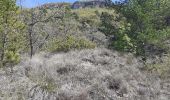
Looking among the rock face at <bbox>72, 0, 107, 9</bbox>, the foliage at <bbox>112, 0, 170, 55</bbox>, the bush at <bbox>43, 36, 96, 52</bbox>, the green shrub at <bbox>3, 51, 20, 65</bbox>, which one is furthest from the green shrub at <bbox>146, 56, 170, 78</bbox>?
the rock face at <bbox>72, 0, 107, 9</bbox>

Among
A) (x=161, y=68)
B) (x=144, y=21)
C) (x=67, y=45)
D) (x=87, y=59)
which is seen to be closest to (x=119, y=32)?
(x=144, y=21)

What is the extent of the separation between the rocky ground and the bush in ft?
13.1

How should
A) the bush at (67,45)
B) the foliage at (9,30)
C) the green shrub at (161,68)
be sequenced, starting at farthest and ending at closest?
the bush at (67,45) → the foliage at (9,30) → the green shrub at (161,68)

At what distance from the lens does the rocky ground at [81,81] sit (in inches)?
808

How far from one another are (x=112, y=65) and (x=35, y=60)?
15.1ft

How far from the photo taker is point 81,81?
23.0 metres

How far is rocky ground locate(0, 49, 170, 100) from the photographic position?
20516 millimetres

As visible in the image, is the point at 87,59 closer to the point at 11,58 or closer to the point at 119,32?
the point at 119,32

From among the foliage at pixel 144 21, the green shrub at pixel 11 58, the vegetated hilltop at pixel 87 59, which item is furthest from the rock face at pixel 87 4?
the green shrub at pixel 11 58

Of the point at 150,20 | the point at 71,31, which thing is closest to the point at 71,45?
the point at 150,20

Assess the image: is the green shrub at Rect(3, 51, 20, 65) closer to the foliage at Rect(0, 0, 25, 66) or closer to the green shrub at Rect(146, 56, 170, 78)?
the foliage at Rect(0, 0, 25, 66)

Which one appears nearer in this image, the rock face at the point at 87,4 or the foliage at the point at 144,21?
the foliage at the point at 144,21

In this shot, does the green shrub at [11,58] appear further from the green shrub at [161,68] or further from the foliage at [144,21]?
the foliage at [144,21]

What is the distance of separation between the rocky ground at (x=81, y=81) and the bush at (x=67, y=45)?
3.99 m
